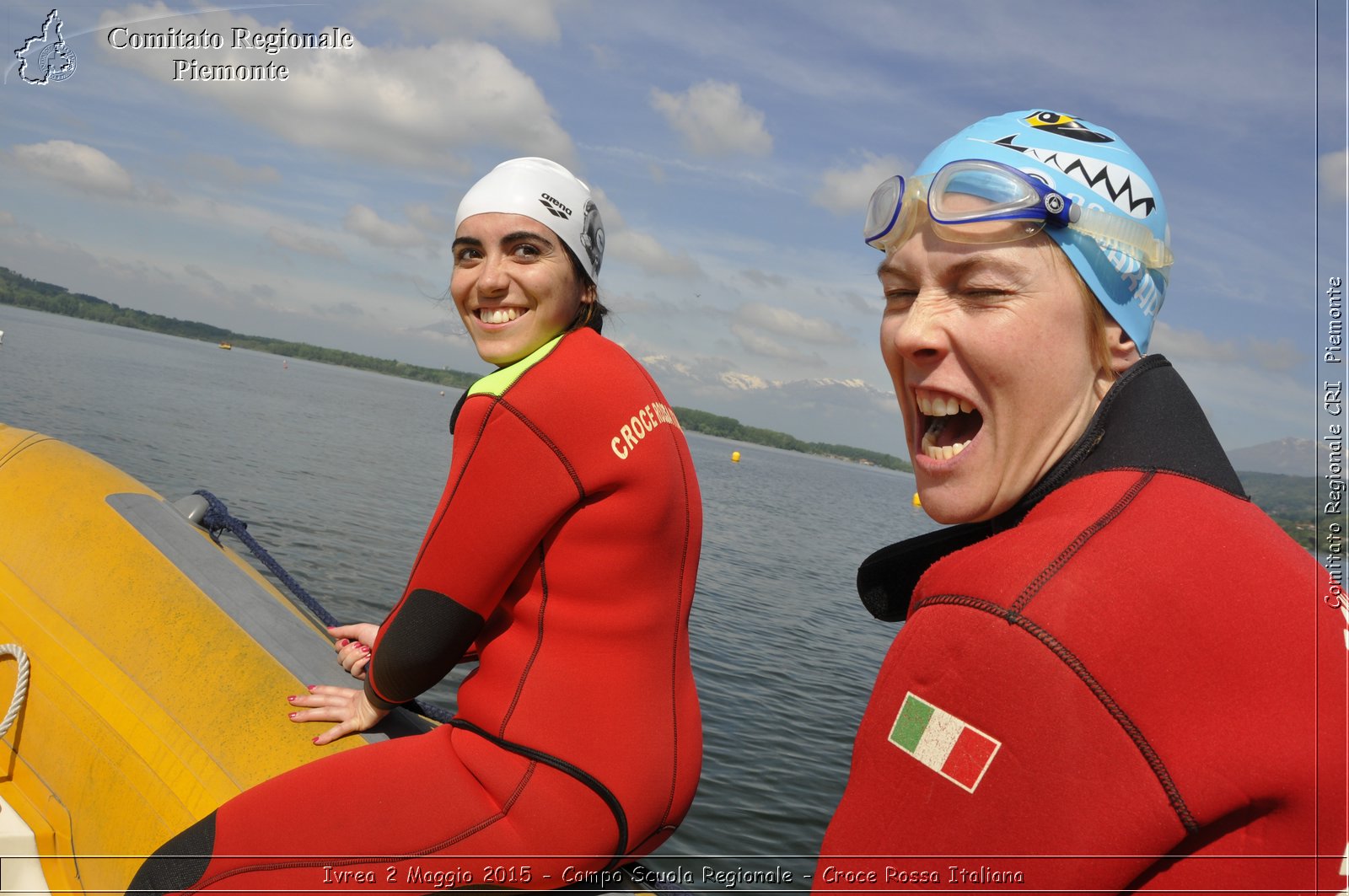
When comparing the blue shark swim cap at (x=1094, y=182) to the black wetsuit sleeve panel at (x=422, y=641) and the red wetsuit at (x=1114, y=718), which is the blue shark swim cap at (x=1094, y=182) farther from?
the black wetsuit sleeve panel at (x=422, y=641)

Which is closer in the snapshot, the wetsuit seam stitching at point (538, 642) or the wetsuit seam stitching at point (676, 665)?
the wetsuit seam stitching at point (538, 642)

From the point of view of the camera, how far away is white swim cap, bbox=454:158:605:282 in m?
2.80

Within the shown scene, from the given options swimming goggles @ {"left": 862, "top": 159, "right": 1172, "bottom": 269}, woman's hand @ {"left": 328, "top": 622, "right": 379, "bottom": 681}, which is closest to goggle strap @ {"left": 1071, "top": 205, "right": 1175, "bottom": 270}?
swimming goggles @ {"left": 862, "top": 159, "right": 1172, "bottom": 269}

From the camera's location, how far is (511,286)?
276 centimetres

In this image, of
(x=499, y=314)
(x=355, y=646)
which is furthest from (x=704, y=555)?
(x=499, y=314)

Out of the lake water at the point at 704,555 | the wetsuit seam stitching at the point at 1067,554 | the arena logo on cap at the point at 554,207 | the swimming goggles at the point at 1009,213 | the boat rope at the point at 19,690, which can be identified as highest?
the arena logo on cap at the point at 554,207

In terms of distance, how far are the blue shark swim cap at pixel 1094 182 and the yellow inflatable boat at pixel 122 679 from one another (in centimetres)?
254

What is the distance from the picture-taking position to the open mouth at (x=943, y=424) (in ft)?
4.67

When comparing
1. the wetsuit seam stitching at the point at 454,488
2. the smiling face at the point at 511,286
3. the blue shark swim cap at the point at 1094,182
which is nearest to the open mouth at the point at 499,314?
the smiling face at the point at 511,286

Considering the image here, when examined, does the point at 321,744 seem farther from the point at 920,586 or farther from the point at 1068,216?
the point at 1068,216

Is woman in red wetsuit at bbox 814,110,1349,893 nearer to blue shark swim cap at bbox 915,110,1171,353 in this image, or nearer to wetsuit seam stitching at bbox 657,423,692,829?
blue shark swim cap at bbox 915,110,1171,353

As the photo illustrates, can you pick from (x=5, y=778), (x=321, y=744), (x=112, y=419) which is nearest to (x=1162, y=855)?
(x=321, y=744)

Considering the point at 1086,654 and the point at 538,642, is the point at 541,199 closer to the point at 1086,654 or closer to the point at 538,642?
the point at 538,642

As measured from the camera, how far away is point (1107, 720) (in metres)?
0.97
